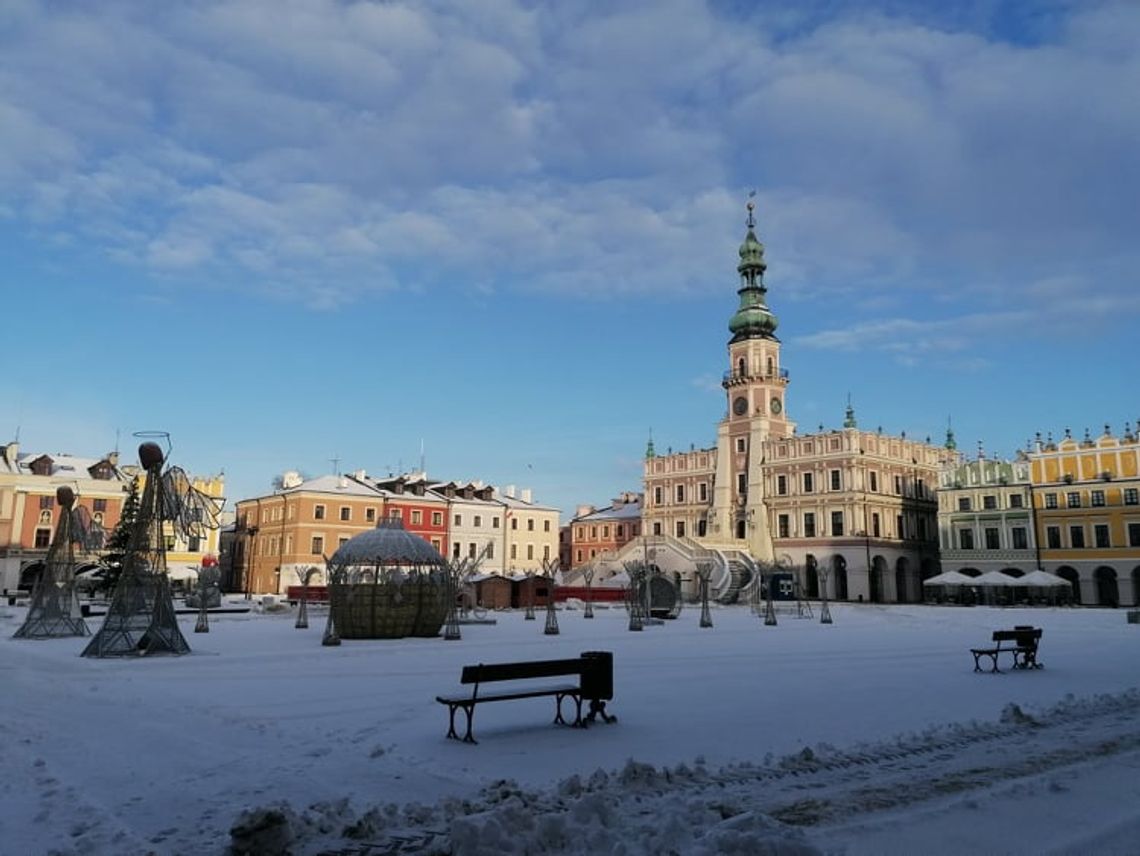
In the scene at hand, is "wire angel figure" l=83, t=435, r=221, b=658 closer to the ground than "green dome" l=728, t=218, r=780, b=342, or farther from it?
closer to the ground

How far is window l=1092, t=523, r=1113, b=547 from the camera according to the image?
179ft

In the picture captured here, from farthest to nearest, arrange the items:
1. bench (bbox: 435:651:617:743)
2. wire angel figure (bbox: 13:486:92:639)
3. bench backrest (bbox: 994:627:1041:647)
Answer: wire angel figure (bbox: 13:486:92:639) → bench backrest (bbox: 994:627:1041:647) → bench (bbox: 435:651:617:743)

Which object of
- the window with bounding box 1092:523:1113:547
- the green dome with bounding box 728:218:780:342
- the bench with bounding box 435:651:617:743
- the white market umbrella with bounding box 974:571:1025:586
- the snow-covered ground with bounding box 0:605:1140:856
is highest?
the green dome with bounding box 728:218:780:342

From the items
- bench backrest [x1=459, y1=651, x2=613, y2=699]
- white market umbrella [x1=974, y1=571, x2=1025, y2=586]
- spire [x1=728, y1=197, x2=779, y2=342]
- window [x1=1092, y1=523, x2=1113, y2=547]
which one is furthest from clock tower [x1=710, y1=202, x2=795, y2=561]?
bench backrest [x1=459, y1=651, x2=613, y2=699]

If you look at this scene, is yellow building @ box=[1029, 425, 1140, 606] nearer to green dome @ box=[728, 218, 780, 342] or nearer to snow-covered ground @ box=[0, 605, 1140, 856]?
green dome @ box=[728, 218, 780, 342]

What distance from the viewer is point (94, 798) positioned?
272 inches

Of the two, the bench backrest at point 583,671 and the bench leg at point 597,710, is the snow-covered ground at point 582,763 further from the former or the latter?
the bench backrest at point 583,671

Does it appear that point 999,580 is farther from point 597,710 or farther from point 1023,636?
point 597,710

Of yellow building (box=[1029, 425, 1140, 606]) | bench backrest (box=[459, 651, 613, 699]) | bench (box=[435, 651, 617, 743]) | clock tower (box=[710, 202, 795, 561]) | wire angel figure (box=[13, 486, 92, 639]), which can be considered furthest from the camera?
clock tower (box=[710, 202, 795, 561])

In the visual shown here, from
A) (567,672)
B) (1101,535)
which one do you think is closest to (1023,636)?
(567,672)

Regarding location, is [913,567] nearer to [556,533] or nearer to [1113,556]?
[1113,556]

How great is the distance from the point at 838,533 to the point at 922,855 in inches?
2433

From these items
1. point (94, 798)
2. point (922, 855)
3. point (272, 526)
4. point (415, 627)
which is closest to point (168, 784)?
point (94, 798)

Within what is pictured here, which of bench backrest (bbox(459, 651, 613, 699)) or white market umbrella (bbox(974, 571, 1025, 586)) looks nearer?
bench backrest (bbox(459, 651, 613, 699))
